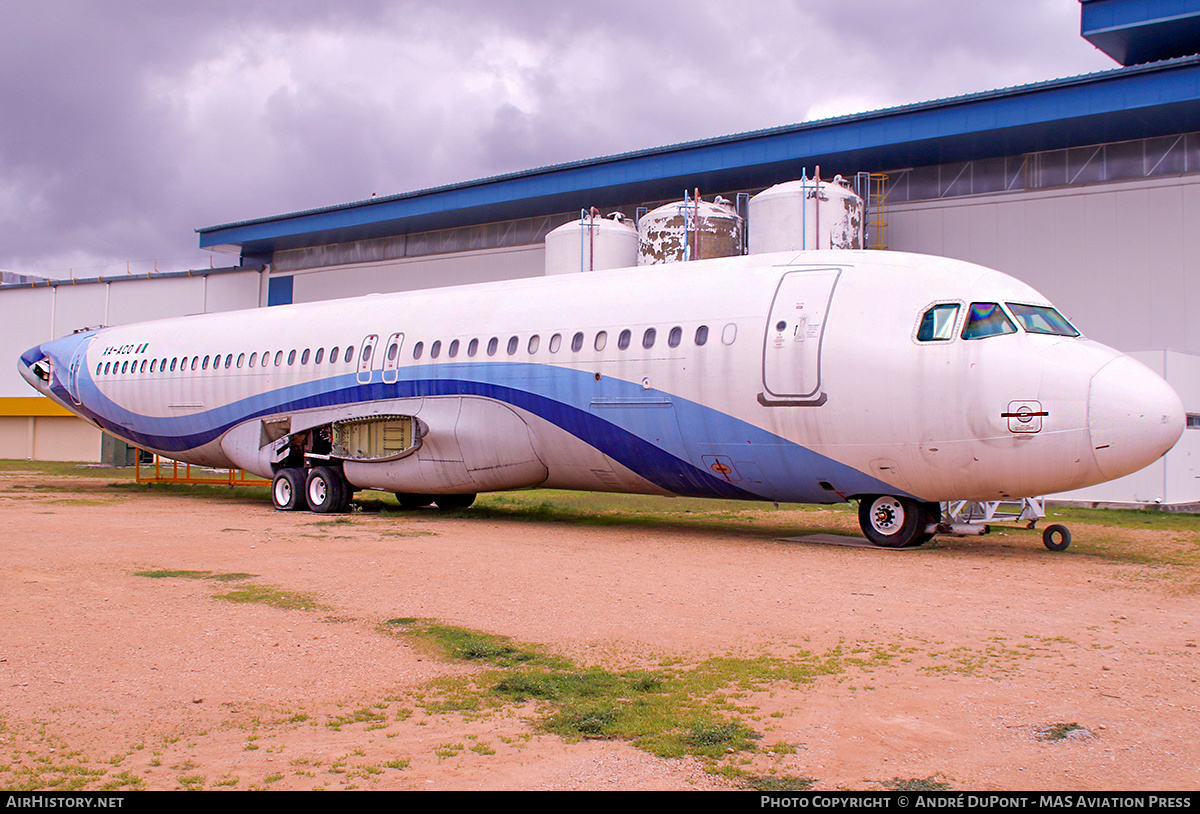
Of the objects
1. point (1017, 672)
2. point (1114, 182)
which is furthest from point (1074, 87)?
point (1017, 672)

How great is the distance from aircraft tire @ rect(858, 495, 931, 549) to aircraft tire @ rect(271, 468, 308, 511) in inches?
472

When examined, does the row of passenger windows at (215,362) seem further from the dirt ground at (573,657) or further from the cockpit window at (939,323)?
the cockpit window at (939,323)

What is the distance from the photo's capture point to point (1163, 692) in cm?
641

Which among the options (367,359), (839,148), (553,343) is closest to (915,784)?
(553,343)

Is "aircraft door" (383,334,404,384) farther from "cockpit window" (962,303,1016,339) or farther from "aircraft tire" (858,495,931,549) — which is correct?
"cockpit window" (962,303,1016,339)

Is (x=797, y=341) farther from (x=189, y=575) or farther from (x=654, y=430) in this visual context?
(x=189, y=575)

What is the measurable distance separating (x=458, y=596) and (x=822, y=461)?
649 cm

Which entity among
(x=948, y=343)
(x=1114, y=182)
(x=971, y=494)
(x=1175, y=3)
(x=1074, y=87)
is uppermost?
(x=1175, y=3)

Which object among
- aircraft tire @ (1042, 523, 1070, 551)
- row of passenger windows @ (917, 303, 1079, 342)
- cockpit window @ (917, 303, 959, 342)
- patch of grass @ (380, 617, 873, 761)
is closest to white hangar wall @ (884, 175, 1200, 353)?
aircraft tire @ (1042, 523, 1070, 551)

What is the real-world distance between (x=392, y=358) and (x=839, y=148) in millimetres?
16890

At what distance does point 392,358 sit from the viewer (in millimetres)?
19562

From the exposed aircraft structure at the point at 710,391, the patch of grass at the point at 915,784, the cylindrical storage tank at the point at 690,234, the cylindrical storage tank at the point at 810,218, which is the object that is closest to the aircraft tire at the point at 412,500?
the exposed aircraft structure at the point at 710,391

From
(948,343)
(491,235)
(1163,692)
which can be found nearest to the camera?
(1163,692)
